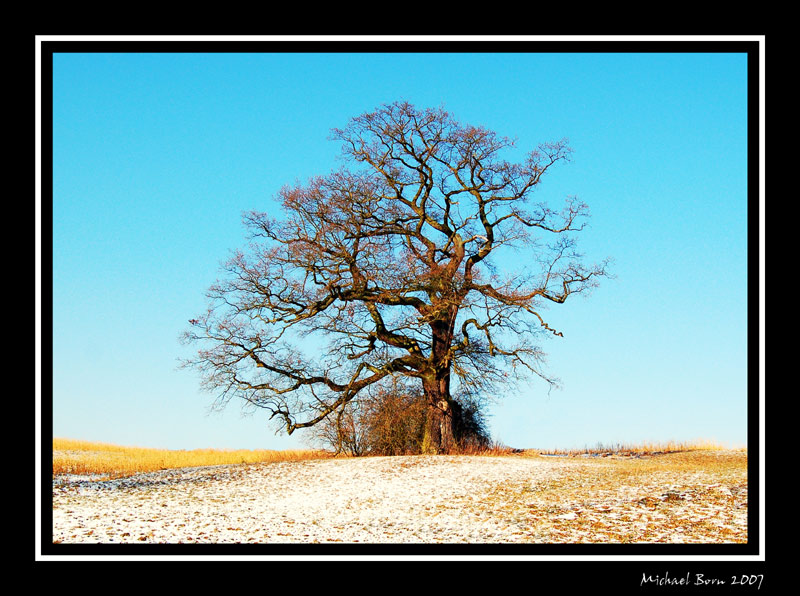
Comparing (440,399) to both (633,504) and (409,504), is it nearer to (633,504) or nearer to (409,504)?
(409,504)

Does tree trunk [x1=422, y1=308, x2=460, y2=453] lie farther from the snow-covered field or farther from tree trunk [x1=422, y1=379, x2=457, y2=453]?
the snow-covered field

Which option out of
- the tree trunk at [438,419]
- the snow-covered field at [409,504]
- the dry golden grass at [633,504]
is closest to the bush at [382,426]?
the tree trunk at [438,419]

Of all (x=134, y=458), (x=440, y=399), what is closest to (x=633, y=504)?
(x=440, y=399)

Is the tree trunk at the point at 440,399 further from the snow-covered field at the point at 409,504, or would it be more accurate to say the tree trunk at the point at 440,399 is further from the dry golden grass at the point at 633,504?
the dry golden grass at the point at 633,504

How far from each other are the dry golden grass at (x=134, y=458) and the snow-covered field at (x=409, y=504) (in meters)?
2.02

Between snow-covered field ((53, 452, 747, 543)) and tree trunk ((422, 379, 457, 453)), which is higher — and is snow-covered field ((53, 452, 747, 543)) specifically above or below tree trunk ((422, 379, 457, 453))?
below

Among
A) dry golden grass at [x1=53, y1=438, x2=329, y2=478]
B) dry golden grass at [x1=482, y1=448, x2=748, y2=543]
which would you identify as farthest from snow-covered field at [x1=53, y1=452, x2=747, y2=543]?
dry golden grass at [x1=53, y1=438, x2=329, y2=478]

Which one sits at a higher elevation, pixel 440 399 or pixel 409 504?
pixel 440 399

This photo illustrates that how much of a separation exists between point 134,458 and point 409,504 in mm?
13061

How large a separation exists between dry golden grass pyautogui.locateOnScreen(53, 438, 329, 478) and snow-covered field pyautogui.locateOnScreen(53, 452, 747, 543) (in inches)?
79.4

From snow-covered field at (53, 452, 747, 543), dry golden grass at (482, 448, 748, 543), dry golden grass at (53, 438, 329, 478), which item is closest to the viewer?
dry golden grass at (482, 448, 748, 543)

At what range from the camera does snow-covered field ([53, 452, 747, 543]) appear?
41.4ft

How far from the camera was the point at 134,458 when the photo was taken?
82.7 feet
